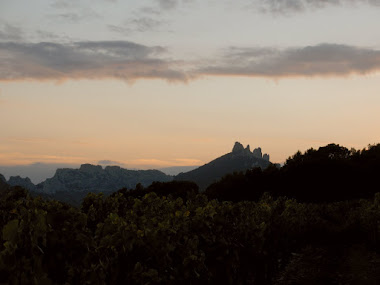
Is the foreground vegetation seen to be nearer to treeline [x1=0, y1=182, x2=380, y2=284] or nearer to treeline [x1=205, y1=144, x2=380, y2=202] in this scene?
treeline [x1=0, y1=182, x2=380, y2=284]

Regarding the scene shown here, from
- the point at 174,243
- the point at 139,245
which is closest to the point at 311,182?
the point at 174,243

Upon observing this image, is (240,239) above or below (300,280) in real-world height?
above

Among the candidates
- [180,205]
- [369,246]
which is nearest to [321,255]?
[369,246]

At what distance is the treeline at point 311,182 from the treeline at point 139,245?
139 ft

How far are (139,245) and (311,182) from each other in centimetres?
5824

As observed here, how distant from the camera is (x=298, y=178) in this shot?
207 ft

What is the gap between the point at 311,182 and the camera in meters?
62.2

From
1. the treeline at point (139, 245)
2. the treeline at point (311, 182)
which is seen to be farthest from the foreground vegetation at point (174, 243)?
the treeline at point (311, 182)

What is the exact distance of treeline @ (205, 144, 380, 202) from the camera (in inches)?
2379

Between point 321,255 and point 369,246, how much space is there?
500 cm

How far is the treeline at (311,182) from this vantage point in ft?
198

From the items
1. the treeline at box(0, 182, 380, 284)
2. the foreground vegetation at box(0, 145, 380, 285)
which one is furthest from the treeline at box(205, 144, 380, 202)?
the treeline at box(0, 182, 380, 284)

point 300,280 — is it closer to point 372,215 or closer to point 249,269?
point 249,269

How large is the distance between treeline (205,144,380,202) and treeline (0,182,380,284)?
139ft
